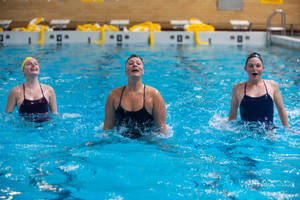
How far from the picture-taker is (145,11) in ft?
62.6

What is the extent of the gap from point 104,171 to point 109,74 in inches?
222

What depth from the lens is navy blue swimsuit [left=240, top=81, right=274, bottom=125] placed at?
4.26m

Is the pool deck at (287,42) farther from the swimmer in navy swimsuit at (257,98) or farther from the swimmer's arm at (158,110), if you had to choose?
the swimmer's arm at (158,110)

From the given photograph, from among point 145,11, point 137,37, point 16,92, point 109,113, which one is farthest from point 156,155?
point 145,11

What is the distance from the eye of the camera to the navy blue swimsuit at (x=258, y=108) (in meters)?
4.26

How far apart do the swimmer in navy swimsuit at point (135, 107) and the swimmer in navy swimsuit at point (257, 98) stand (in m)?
1.03

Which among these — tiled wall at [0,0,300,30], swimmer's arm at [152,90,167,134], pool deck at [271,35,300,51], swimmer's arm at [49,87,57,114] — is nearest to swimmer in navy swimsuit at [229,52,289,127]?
swimmer's arm at [152,90,167,134]

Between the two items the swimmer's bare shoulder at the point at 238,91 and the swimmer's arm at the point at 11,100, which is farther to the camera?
the swimmer's arm at the point at 11,100

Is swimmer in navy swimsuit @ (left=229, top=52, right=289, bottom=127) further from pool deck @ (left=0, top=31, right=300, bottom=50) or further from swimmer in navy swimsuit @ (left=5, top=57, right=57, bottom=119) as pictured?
pool deck @ (left=0, top=31, right=300, bottom=50)

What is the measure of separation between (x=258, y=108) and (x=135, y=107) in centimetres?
145

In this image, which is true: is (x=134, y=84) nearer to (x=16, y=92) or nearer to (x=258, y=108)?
(x=258, y=108)

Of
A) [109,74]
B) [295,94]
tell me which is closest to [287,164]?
[295,94]

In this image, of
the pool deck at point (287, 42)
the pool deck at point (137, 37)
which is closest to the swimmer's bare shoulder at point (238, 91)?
the pool deck at point (287, 42)

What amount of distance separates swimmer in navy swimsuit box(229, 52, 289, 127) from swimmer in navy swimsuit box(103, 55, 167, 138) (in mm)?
1031
